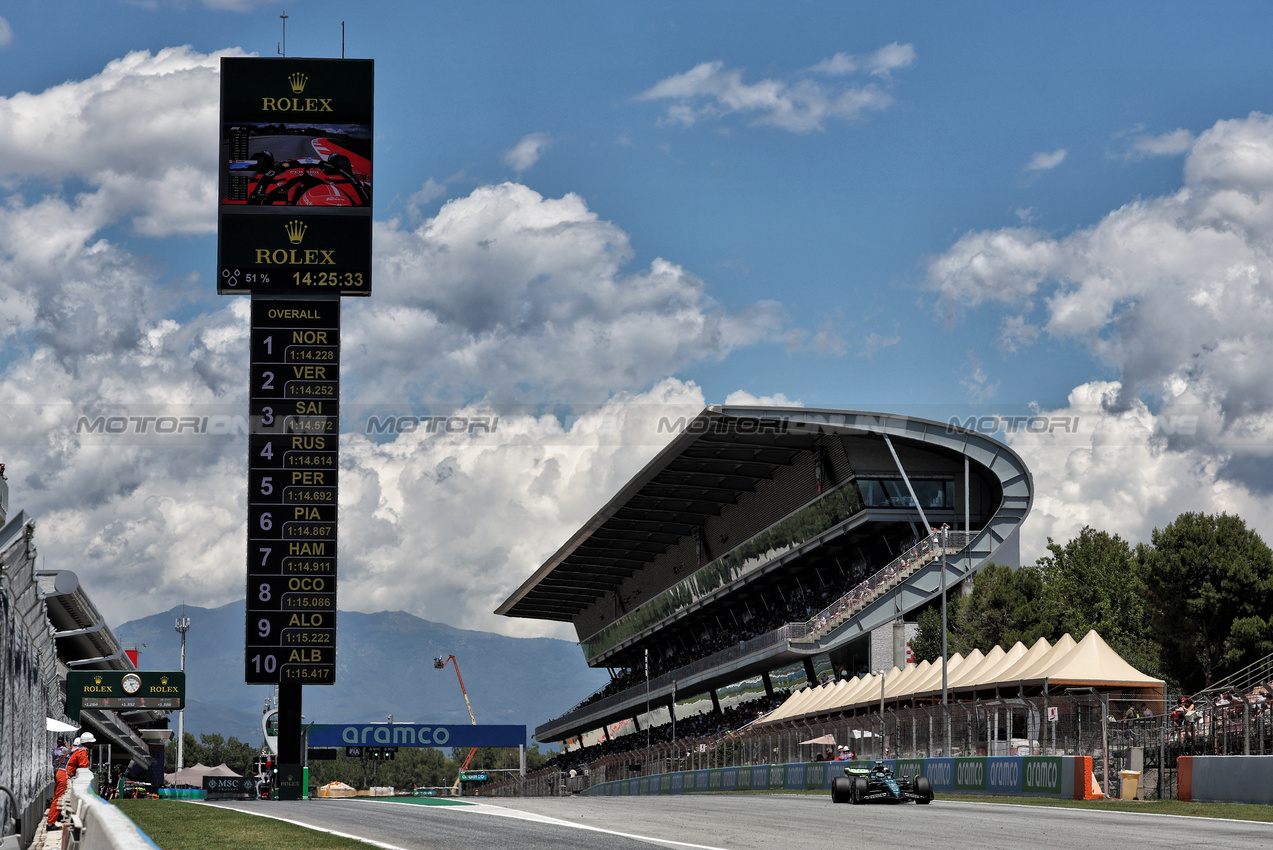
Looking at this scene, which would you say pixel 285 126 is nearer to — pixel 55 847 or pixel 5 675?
pixel 55 847

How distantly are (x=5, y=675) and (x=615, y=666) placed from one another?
10714cm

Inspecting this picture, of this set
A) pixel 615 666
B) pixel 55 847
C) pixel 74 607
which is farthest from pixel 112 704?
pixel 615 666

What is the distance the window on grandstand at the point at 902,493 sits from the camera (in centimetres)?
5944

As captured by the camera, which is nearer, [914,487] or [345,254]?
[345,254]

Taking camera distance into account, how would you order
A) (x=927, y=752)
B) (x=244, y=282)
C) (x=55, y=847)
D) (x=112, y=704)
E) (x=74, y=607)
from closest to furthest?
(x=55, y=847), (x=927, y=752), (x=244, y=282), (x=112, y=704), (x=74, y=607)

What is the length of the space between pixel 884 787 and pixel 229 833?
1260cm

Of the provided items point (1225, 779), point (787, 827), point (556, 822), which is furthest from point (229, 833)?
point (1225, 779)

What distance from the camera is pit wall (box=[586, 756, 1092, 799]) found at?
26922mm

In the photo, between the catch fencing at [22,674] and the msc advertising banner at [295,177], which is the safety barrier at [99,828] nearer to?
the catch fencing at [22,674]

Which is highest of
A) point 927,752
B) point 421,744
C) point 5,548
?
point 5,548

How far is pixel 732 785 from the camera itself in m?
43.6

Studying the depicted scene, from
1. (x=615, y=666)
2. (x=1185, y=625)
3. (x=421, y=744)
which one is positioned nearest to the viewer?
(x=1185, y=625)

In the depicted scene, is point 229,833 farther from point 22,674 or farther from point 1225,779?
point 1225,779

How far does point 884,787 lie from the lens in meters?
26.4
